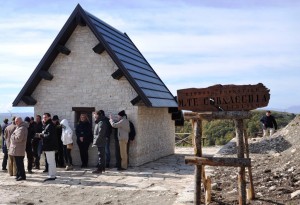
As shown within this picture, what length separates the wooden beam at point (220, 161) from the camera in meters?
6.68

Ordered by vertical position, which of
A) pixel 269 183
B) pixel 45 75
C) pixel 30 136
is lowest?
pixel 269 183

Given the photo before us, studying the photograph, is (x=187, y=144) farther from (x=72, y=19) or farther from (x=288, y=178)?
(x=288, y=178)

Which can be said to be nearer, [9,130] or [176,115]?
[9,130]

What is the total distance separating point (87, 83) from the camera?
14.2m

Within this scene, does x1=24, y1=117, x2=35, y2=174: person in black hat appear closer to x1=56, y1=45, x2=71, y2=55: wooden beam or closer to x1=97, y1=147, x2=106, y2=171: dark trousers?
x1=97, y1=147, x2=106, y2=171: dark trousers

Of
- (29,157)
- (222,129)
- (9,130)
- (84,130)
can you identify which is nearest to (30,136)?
(29,157)

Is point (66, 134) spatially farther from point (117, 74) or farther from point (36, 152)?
point (117, 74)

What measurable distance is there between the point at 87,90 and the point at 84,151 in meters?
2.13

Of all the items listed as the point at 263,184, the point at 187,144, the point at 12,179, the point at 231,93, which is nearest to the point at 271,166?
the point at 263,184

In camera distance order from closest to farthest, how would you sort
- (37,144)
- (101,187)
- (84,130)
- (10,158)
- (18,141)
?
1. (101,187)
2. (18,141)
3. (10,158)
4. (37,144)
5. (84,130)

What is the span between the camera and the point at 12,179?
11.7 m

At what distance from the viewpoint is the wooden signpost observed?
6.63 m

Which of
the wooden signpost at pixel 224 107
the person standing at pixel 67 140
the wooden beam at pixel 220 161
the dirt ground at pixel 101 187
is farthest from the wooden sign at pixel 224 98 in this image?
the person standing at pixel 67 140

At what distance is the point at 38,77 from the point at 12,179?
4.09 metres
